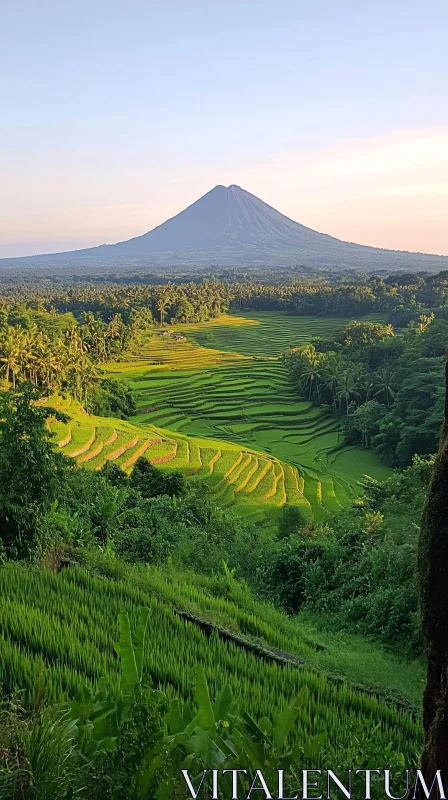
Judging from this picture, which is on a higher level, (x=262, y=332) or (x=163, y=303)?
(x=163, y=303)

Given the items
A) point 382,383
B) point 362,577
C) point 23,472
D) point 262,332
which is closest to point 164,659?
point 23,472

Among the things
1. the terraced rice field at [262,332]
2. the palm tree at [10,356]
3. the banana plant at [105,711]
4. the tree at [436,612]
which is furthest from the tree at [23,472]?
the terraced rice field at [262,332]

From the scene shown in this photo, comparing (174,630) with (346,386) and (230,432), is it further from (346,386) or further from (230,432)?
(346,386)

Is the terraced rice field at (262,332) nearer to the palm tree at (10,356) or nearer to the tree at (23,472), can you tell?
the palm tree at (10,356)

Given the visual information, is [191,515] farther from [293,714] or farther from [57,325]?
[57,325]

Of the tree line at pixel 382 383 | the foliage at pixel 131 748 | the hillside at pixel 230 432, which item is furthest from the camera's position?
the tree line at pixel 382 383
